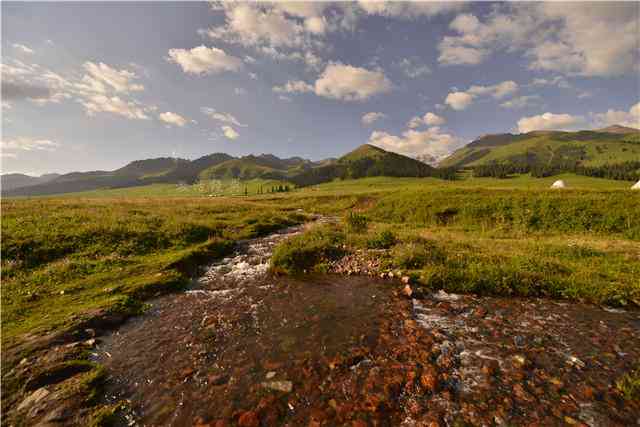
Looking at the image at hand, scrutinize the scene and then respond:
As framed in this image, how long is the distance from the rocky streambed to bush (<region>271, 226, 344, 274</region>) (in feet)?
12.7

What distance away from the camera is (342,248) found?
19.0 meters

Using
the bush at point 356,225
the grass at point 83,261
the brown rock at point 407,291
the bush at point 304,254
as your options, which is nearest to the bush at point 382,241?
the bush at point 304,254

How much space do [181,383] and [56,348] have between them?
4.73m

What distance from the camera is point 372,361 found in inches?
324

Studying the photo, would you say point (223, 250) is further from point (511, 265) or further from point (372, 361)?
point (511, 265)

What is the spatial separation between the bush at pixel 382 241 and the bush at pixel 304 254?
220 centimetres

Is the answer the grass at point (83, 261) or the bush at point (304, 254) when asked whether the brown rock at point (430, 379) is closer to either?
the bush at point (304, 254)

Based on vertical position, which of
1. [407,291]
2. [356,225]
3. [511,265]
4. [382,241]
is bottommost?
[407,291]

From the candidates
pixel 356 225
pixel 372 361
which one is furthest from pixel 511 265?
pixel 356 225

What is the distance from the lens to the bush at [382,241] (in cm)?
1962

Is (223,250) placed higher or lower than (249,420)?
higher

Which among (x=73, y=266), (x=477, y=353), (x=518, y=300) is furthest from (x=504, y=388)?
(x=73, y=266)

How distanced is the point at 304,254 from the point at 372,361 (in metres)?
9.94

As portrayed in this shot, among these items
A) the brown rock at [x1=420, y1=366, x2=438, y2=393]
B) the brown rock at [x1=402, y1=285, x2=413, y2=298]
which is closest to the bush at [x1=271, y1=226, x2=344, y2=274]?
the brown rock at [x1=402, y1=285, x2=413, y2=298]
